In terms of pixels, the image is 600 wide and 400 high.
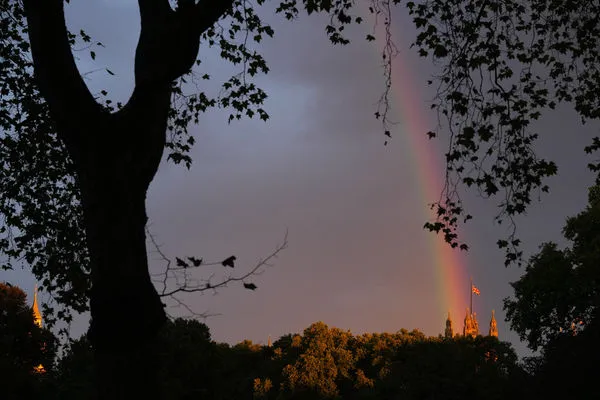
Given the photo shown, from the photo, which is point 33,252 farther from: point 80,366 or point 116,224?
point 116,224

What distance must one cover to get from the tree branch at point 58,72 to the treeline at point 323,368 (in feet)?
30.6

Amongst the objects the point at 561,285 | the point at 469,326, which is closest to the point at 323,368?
the point at 561,285

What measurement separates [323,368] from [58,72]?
40.3 m

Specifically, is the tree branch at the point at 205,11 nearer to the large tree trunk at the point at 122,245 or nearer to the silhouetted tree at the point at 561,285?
the large tree trunk at the point at 122,245

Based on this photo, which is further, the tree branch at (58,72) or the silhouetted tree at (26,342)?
the silhouetted tree at (26,342)

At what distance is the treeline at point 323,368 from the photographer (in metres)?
19.3

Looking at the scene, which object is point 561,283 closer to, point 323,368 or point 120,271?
point 323,368

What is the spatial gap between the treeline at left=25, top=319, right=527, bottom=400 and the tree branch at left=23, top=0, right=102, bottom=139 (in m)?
9.34

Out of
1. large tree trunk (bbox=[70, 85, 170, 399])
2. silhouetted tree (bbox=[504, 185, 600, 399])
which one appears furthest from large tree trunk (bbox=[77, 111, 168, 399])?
silhouetted tree (bbox=[504, 185, 600, 399])

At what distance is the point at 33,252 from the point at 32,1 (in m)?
11.5

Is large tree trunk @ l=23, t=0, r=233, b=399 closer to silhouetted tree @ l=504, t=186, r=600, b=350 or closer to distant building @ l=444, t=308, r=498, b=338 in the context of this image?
silhouetted tree @ l=504, t=186, r=600, b=350

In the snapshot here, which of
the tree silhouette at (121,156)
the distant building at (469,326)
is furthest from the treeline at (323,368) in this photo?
the distant building at (469,326)

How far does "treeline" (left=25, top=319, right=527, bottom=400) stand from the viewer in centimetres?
1934

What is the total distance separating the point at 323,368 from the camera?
44.4 m
